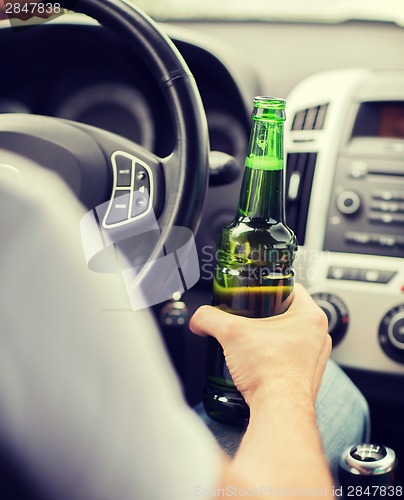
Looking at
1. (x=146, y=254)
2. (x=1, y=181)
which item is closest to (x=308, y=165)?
(x=146, y=254)

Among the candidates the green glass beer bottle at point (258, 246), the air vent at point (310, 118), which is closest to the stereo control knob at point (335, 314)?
the air vent at point (310, 118)

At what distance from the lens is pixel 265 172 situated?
2.80 feet

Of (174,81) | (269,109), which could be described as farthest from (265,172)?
(174,81)

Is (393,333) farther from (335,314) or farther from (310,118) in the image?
(310,118)

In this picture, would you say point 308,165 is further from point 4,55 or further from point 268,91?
point 4,55

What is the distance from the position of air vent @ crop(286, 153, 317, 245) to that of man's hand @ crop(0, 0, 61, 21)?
1.76 ft

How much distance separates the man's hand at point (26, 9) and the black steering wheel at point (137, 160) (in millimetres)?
105

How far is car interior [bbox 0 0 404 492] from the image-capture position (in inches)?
51.6

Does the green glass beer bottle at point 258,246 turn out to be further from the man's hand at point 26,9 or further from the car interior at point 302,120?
the man's hand at point 26,9

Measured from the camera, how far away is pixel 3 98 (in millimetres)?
1347

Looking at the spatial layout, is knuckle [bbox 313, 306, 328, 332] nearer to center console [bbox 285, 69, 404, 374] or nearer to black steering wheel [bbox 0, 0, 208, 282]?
black steering wheel [bbox 0, 0, 208, 282]

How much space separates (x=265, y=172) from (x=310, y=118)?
586 millimetres

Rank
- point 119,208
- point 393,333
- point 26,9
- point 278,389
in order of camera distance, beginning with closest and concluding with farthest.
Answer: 1. point 278,389
2. point 119,208
3. point 26,9
4. point 393,333

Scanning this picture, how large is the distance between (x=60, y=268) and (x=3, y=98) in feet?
3.09
